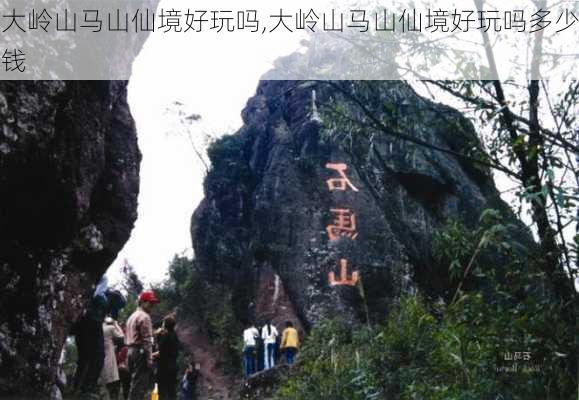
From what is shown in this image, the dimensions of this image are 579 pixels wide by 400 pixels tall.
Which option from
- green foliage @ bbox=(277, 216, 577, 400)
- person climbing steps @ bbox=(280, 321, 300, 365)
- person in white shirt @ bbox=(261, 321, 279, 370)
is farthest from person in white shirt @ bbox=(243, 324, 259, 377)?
green foliage @ bbox=(277, 216, 577, 400)

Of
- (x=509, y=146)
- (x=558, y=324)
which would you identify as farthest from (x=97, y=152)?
(x=558, y=324)

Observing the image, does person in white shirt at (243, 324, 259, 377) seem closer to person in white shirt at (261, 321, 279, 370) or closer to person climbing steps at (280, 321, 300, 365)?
person in white shirt at (261, 321, 279, 370)

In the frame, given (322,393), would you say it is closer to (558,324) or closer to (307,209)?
(558,324)

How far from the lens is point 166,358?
17.9ft

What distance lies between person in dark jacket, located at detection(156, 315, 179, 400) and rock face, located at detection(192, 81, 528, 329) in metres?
7.51

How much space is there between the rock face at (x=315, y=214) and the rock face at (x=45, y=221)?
26.8 ft

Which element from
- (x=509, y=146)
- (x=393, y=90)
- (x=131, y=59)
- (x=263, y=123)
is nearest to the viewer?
(x=509, y=146)

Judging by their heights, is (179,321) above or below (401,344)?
above

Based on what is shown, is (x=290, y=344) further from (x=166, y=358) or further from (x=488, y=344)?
(x=488, y=344)

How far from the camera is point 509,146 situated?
3375mm

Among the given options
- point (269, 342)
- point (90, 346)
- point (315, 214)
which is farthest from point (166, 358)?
point (315, 214)

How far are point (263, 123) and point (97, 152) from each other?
14028 mm

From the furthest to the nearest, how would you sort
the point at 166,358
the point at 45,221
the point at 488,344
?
1. the point at 166,358
2. the point at 45,221
3. the point at 488,344

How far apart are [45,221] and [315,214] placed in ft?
36.6
